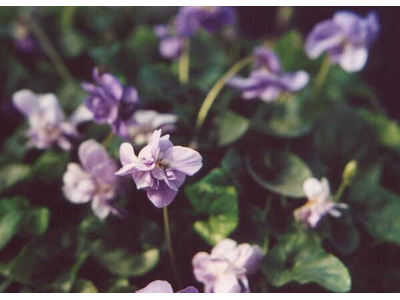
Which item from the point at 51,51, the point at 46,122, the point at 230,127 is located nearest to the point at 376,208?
the point at 230,127

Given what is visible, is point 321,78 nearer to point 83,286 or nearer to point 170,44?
point 170,44

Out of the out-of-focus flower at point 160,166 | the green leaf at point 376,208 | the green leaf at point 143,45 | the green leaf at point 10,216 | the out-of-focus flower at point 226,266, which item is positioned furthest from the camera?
the green leaf at point 143,45

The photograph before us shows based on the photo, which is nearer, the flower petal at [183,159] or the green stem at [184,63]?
the flower petal at [183,159]

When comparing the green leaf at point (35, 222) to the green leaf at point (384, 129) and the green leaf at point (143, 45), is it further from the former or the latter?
the green leaf at point (384, 129)

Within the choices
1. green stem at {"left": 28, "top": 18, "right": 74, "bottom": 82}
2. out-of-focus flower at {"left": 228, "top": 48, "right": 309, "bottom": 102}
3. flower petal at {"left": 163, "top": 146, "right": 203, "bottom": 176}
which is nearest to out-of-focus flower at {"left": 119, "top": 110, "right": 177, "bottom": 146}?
out-of-focus flower at {"left": 228, "top": 48, "right": 309, "bottom": 102}

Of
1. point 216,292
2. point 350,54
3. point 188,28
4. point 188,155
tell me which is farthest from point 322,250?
point 188,28

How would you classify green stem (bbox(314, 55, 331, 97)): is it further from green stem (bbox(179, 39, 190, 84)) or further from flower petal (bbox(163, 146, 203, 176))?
flower petal (bbox(163, 146, 203, 176))

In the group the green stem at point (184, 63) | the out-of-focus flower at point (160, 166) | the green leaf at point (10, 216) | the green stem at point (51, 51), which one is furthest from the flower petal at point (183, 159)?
the green stem at point (51, 51)

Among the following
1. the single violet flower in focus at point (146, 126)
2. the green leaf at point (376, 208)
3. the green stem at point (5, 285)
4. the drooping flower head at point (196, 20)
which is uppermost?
the drooping flower head at point (196, 20)
